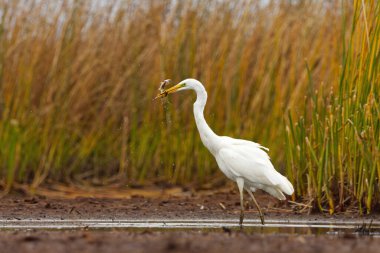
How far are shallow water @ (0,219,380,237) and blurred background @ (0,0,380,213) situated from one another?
2.17 m

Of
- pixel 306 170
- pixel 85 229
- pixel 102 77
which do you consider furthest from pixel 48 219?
pixel 102 77

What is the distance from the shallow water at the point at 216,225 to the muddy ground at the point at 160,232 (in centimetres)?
31

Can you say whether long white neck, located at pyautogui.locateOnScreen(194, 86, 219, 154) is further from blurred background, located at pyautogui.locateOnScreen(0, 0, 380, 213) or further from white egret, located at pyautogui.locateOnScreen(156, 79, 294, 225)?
blurred background, located at pyautogui.locateOnScreen(0, 0, 380, 213)

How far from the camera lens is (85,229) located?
25.2 feet

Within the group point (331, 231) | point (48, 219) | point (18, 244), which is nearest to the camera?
point (18, 244)

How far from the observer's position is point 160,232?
7.20 meters

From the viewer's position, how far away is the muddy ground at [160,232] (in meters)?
5.85

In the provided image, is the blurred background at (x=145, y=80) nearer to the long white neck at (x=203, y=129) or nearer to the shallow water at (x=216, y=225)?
the long white neck at (x=203, y=129)

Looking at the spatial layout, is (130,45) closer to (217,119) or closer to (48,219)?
(217,119)

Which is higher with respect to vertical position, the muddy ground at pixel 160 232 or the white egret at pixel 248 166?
the white egret at pixel 248 166

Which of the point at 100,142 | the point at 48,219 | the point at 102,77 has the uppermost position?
the point at 102,77

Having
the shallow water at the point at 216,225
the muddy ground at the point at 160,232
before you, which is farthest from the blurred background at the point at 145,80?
the shallow water at the point at 216,225

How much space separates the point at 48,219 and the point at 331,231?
273cm

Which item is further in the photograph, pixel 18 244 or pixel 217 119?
pixel 217 119
